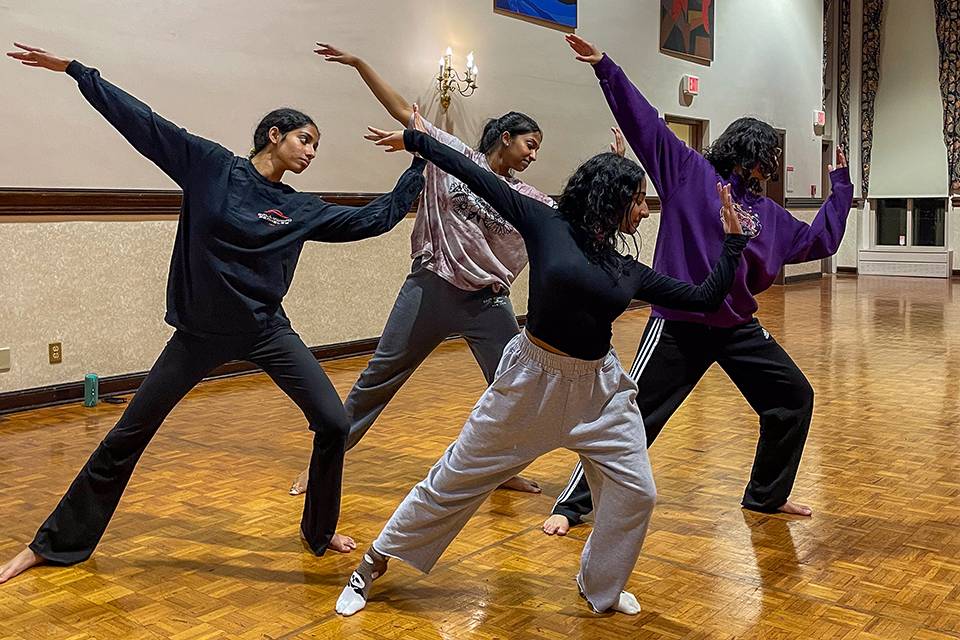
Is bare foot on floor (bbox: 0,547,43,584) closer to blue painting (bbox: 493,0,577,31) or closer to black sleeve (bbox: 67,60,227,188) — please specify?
black sleeve (bbox: 67,60,227,188)

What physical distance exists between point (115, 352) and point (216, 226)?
3857 mm

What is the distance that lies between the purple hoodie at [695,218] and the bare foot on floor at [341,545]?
1.38 m

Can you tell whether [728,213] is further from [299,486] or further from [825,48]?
[825,48]

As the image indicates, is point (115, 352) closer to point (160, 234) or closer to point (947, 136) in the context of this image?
point (160, 234)

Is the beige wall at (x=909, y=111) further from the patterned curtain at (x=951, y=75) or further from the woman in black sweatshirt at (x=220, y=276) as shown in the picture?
the woman in black sweatshirt at (x=220, y=276)

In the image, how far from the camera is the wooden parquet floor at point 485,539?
2934 millimetres

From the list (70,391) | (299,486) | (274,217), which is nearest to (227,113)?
(70,391)

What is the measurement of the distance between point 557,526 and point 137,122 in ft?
6.46

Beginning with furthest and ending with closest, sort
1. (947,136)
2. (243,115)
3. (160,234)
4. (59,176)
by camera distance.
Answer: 1. (947,136)
2. (243,115)
3. (160,234)
4. (59,176)

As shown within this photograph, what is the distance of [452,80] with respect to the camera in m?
9.18

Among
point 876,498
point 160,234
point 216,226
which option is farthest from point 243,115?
point 876,498

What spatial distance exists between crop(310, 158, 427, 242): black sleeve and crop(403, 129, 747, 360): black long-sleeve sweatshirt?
0.47 meters

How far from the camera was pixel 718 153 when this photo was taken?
3779 millimetres

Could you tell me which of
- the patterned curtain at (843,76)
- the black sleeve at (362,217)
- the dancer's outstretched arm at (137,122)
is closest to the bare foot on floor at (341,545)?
the black sleeve at (362,217)
